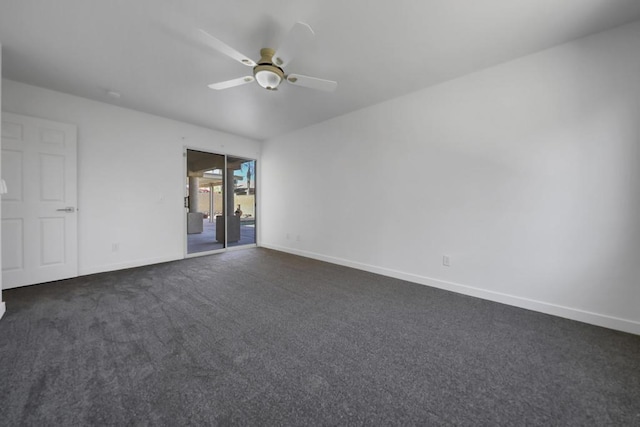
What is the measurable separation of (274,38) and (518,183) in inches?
110

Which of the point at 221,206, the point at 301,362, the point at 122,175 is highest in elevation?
the point at 122,175

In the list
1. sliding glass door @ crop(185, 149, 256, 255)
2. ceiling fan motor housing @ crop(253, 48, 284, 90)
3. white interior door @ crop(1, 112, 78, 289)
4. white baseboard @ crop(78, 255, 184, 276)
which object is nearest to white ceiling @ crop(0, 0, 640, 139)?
ceiling fan motor housing @ crop(253, 48, 284, 90)

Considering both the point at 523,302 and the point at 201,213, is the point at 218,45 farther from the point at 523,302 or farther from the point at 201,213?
the point at 201,213

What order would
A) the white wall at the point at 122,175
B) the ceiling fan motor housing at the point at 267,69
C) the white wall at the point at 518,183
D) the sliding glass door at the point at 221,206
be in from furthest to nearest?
the sliding glass door at the point at 221,206 < the white wall at the point at 122,175 < the ceiling fan motor housing at the point at 267,69 < the white wall at the point at 518,183

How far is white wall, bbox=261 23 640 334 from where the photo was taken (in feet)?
6.76

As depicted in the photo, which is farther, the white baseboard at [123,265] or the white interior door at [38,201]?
the white baseboard at [123,265]

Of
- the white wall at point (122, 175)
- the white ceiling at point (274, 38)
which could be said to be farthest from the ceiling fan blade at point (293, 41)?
the white wall at point (122, 175)

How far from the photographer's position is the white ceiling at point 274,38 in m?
1.85

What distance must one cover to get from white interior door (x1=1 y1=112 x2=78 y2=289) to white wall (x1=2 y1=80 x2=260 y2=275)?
0.53 feet

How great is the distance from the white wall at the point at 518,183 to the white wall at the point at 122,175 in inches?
123

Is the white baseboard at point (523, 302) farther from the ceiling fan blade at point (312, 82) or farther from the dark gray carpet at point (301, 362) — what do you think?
the ceiling fan blade at point (312, 82)

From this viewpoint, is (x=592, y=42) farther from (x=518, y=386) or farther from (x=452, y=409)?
(x=452, y=409)

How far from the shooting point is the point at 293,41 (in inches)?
72.2

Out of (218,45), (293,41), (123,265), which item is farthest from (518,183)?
(123,265)
